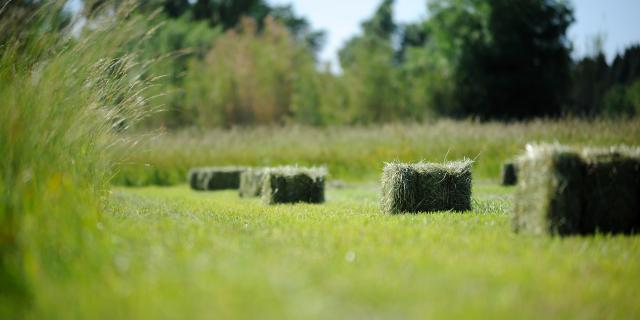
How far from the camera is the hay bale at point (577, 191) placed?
4.91 m

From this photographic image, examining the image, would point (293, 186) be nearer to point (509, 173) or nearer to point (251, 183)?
point (251, 183)

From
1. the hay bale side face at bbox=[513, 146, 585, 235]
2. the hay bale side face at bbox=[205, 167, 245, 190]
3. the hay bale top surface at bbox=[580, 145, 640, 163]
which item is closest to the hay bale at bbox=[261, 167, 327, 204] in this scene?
the hay bale side face at bbox=[205, 167, 245, 190]

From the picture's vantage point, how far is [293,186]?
962 cm

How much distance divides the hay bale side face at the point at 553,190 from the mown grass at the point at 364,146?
9.73 metres

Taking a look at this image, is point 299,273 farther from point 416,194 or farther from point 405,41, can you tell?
point 405,41

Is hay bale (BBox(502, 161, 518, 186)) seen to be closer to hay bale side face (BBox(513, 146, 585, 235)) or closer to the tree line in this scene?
hay bale side face (BBox(513, 146, 585, 235))

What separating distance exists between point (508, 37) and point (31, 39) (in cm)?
2703

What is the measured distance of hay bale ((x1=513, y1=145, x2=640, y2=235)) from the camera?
16.1 feet

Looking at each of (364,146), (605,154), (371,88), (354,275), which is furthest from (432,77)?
(354,275)

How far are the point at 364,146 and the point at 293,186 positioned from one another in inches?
321

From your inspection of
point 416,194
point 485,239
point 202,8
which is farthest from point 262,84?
point 485,239

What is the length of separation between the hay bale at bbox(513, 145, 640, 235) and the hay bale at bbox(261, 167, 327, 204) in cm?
480

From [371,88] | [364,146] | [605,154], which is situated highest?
[371,88]

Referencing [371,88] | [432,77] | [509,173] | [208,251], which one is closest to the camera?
[208,251]
